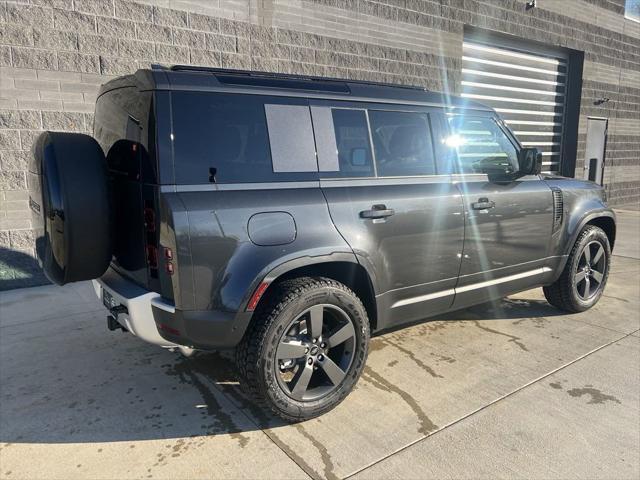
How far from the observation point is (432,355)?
149 inches

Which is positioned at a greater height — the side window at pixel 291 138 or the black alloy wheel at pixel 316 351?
the side window at pixel 291 138

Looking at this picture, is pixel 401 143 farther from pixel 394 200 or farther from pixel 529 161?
pixel 529 161

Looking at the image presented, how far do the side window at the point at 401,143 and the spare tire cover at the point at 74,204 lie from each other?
5.59 ft

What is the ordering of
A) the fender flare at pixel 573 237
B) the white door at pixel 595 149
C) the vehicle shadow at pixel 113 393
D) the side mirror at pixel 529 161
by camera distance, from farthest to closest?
the white door at pixel 595 149
the fender flare at pixel 573 237
the side mirror at pixel 529 161
the vehicle shadow at pixel 113 393

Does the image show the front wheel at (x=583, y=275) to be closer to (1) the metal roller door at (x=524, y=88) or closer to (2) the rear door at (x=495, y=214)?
(2) the rear door at (x=495, y=214)

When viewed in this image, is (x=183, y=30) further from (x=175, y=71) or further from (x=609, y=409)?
(x=609, y=409)

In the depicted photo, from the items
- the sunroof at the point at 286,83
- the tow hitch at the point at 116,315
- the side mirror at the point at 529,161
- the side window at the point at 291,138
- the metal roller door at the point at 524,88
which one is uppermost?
the metal roller door at the point at 524,88

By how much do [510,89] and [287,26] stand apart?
614 cm

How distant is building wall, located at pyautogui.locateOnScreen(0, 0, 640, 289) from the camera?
549cm

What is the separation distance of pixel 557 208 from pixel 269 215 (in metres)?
2.81

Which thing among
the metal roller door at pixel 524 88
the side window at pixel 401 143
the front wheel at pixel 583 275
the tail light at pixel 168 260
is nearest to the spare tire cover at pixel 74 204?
the tail light at pixel 168 260

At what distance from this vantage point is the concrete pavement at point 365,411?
8.25 ft

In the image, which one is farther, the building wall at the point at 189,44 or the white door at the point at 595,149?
the white door at the point at 595,149

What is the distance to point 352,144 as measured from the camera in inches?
123
